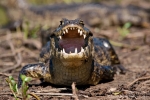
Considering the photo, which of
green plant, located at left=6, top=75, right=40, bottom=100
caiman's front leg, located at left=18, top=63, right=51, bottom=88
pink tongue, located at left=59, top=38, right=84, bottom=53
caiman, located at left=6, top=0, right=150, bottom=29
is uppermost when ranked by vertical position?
caiman, located at left=6, top=0, right=150, bottom=29

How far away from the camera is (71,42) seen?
→ 4473 mm

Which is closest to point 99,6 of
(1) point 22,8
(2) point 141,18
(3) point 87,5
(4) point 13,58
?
(3) point 87,5

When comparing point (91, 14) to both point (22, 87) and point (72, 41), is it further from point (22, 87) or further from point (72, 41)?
point (22, 87)

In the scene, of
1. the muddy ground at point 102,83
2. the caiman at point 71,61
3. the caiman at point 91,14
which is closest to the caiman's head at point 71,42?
the caiman at point 71,61

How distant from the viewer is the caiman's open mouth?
4.37m

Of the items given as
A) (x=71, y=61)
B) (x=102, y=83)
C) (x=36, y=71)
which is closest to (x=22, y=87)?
(x=71, y=61)

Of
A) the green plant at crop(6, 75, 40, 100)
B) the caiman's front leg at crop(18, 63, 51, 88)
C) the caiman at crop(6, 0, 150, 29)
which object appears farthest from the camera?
the caiman at crop(6, 0, 150, 29)

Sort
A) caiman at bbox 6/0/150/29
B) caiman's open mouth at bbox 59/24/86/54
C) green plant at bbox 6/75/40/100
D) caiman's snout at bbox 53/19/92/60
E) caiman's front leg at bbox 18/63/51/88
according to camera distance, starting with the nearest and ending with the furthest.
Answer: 1. green plant at bbox 6/75/40/100
2. caiman's snout at bbox 53/19/92/60
3. caiman's open mouth at bbox 59/24/86/54
4. caiman's front leg at bbox 18/63/51/88
5. caiman at bbox 6/0/150/29

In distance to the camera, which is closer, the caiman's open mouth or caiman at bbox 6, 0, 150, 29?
the caiman's open mouth

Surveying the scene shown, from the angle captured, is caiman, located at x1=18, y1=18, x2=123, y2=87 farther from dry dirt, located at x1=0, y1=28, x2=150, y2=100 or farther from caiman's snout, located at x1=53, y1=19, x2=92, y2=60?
dry dirt, located at x1=0, y1=28, x2=150, y2=100

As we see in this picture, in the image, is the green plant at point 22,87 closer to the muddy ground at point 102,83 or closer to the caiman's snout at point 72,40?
the muddy ground at point 102,83

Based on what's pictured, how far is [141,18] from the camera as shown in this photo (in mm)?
13195

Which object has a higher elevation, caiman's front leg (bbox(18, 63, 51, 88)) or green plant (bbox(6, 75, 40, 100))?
caiman's front leg (bbox(18, 63, 51, 88))

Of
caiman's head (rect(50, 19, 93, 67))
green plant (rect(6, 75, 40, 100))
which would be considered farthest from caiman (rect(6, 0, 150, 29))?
green plant (rect(6, 75, 40, 100))
